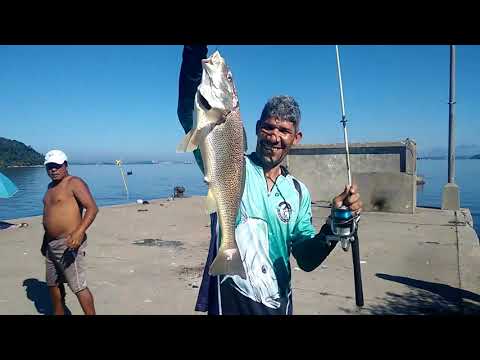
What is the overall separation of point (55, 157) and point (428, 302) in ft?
17.2

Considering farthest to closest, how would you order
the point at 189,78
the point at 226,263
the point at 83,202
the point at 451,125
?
the point at 451,125 → the point at 83,202 → the point at 189,78 → the point at 226,263

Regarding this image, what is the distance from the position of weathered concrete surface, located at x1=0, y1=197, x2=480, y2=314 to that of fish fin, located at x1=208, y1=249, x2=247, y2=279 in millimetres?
3169

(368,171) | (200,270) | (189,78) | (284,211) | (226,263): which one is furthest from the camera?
(368,171)

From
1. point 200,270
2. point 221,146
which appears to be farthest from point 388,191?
point 221,146

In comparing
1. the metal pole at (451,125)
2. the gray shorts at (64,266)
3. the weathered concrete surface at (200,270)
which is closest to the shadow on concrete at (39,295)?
the weathered concrete surface at (200,270)

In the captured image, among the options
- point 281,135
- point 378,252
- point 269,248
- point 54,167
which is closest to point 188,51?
point 281,135

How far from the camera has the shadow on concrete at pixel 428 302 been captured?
5062 mm

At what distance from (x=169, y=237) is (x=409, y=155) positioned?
33.0 ft

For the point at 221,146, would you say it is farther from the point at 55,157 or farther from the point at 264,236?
the point at 55,157

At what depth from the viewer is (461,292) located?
567 centimetres

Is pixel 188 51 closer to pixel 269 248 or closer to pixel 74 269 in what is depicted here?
pixel 269 248

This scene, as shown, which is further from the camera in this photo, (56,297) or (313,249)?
(56,297)

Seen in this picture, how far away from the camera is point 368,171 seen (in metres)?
15.9

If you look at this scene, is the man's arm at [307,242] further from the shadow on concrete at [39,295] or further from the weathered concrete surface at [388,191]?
the weathered concrete surface at [388,191]
